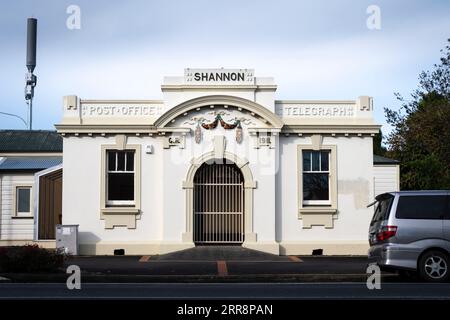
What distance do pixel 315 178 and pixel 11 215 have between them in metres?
11.7

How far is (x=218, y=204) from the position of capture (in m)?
24.2

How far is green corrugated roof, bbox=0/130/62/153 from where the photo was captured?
32.0 metres

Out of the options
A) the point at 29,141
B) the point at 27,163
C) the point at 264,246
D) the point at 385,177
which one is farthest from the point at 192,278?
the point at 29,141

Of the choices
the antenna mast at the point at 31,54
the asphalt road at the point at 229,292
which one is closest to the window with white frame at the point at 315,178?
the asphalt road at the point at 229,292

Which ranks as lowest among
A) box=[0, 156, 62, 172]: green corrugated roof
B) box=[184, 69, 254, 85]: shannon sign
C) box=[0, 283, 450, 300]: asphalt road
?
box=[0, 283, 450, 300]: asphalt road

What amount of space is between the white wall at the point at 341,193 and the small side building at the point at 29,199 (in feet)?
27.2

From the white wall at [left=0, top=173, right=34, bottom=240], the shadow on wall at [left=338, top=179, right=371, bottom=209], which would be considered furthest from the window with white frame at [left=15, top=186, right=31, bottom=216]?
the shadow on wall at [left=338, top=179, right=371, bottom=209]

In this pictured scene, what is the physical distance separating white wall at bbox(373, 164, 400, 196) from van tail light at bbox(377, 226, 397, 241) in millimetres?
16418

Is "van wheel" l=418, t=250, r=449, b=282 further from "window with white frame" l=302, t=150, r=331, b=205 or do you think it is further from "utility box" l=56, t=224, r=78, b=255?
"utility box" l=56, t=224, r=78, b=255

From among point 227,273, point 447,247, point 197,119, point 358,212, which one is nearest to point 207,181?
point 197,119

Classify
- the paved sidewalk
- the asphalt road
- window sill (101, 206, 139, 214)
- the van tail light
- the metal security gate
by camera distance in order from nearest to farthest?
the asphalt road
the van tail light
the paved sidewalk
window sill (101, 206, 139, 214)
the metal security gate

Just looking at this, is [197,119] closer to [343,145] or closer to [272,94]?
[272,94]

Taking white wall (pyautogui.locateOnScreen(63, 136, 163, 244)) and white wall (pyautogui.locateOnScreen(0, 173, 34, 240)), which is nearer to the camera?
white wall (pyautogui.locateOnScreen(63, 136, 163, 244))

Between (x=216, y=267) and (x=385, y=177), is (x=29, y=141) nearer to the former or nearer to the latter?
(x=385, y=177)
